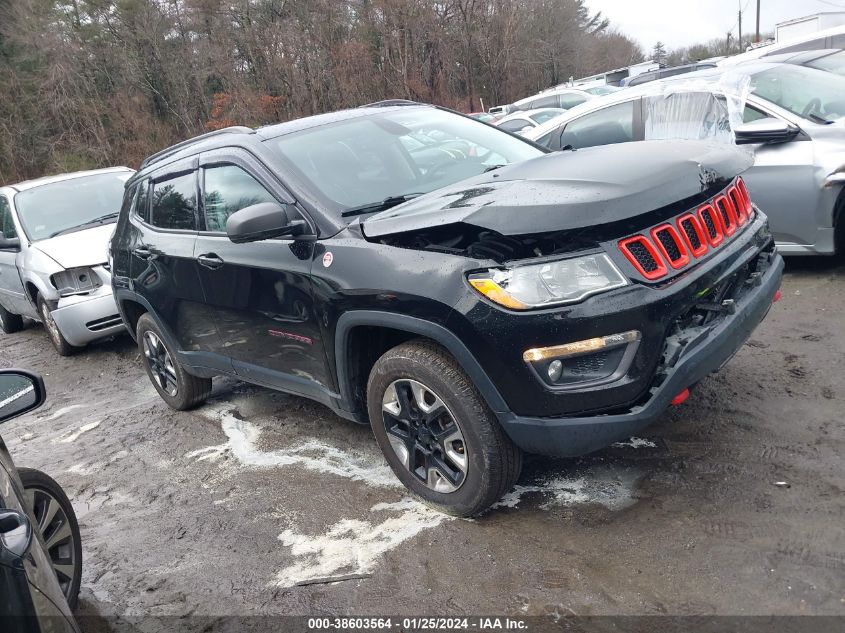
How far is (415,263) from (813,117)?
4.36m

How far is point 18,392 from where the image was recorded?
7.78 ft

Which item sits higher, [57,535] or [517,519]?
[57,535]

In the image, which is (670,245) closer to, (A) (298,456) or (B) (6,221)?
(A) (298,456)

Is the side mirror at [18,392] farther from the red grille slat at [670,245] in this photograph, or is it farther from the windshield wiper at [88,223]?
the windshield wiper at [88,223]

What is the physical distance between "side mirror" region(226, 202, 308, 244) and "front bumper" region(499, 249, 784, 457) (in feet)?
4.50

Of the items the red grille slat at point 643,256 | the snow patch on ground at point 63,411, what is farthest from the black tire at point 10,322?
the red grille slat at point 643,256

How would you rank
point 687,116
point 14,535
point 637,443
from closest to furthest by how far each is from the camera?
point 14,535 → point 637,443 → point 687,116

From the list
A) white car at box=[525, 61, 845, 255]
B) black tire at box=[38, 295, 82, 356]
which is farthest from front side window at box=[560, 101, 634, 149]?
black tire at box=[38, 295, 82, 356]

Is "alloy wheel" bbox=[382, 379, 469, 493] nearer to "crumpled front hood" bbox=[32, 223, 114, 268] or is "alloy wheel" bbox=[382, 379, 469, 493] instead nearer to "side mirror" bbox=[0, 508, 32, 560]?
"side mirror" bbox=[0, 508, 32, 560]

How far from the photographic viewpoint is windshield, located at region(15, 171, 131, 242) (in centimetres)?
774

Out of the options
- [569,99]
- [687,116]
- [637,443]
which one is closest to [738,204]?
[637,443]

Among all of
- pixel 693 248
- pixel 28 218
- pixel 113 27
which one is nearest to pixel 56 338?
pixel 28 218

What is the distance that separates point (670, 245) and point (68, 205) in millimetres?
7305

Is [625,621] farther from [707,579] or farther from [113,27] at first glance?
[113,27]
